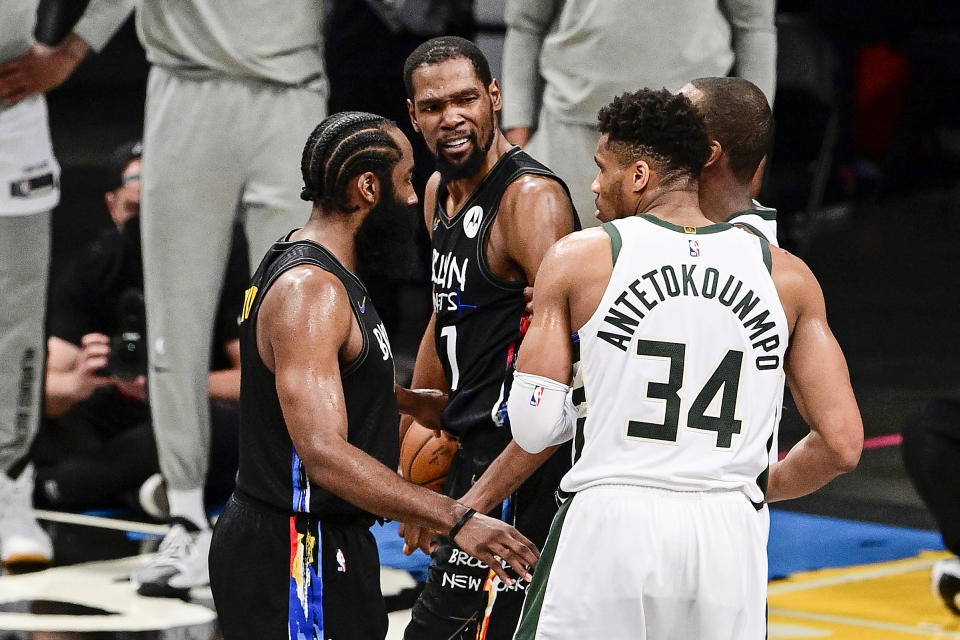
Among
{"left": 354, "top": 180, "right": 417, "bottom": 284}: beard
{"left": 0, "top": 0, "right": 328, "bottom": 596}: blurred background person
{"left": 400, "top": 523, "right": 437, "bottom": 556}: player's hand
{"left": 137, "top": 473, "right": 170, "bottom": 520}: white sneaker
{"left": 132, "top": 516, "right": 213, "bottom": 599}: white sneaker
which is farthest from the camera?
{"left": 137, "top": 473, "right": 170, "bottom": 520}: white sneaker

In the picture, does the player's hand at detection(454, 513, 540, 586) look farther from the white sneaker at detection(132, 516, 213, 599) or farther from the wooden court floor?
the white sneaker at detection(132, 516, 213, 599)

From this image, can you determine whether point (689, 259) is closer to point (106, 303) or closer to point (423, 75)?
point (423, 75)

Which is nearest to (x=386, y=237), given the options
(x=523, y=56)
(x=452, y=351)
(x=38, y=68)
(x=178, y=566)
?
(x=452, y=351)

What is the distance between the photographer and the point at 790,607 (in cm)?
545

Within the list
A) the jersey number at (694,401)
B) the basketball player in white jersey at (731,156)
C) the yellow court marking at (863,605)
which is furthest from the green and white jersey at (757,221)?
the yellow court marking at (863,605)

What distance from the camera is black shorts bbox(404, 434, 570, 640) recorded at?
3969 millimetres

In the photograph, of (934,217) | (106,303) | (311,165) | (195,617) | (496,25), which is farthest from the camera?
(934,217)

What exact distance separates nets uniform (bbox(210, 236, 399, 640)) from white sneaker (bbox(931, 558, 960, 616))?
2.70 m

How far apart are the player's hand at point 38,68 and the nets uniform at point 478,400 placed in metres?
2.81

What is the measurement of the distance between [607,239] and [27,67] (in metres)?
3.95

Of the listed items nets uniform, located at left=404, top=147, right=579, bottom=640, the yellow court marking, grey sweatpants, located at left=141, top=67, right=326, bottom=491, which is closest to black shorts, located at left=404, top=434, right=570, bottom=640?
nets uniform, located at left=404, top=147, right=579, bottom=640

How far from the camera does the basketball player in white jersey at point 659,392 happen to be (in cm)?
302

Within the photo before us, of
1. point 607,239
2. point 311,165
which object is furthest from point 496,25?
point 607,239

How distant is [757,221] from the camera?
3.67 metres
